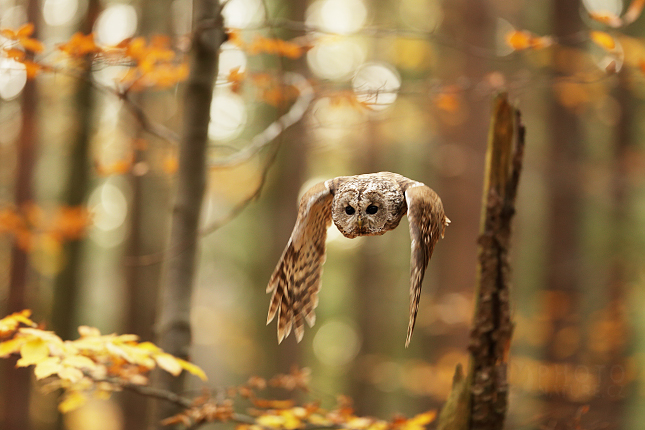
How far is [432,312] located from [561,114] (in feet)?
11.6

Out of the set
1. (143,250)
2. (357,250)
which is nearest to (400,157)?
(357,250)

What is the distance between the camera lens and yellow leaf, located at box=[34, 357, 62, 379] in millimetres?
1909

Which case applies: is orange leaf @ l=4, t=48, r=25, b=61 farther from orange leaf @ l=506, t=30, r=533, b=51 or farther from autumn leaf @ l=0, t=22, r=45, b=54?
orange leaf @ l=506, t=30, r=533, b=51

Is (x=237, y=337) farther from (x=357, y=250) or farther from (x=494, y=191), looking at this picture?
(x=494, y=191)

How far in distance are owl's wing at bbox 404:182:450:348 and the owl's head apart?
124 millimetres

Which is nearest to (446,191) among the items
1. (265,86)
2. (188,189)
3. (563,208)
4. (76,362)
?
(563,208)

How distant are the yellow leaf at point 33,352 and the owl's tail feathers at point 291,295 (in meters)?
0.93

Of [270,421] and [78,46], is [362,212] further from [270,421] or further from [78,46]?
[78,46]

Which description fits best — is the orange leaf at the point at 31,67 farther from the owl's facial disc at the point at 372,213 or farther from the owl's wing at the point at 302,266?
the owl's facial disc at the point at 372,213

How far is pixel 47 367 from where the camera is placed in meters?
1.97

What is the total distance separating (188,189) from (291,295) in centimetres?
123

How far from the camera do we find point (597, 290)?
768 centimetres

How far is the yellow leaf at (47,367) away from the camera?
1909mm

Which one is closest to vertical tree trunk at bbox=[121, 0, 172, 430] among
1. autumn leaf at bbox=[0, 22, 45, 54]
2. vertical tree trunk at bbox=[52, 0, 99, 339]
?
vertical tree trunk at bbox=[52, 0, 99, 339]
